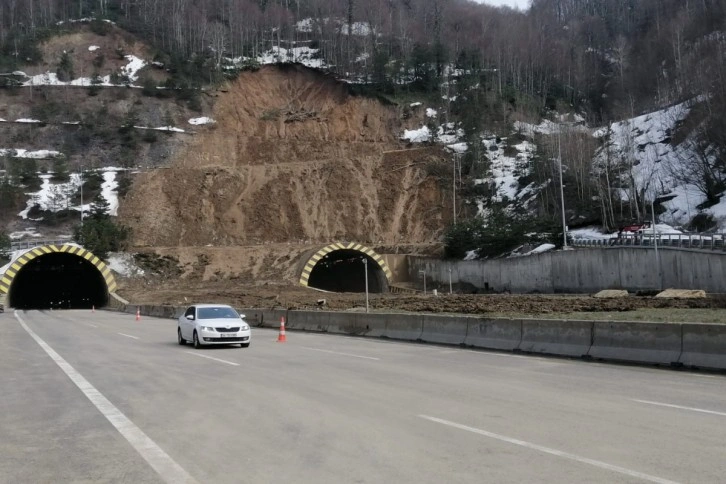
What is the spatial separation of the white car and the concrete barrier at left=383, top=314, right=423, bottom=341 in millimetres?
5504

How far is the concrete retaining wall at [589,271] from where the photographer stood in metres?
39.1

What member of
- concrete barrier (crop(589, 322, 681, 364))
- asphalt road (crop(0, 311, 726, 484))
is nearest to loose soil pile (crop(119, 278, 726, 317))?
concrete barrier (crop(589, 322, 681, 364))

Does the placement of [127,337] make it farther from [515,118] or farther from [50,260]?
[515,118]

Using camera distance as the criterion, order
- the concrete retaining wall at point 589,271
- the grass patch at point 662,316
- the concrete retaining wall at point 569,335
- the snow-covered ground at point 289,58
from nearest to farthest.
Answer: the concrete retaining wall at point 569,335, the grass patch at point 662,316, the concrete retaining wall at point 589,271, the snow-covered ground at point 289,58

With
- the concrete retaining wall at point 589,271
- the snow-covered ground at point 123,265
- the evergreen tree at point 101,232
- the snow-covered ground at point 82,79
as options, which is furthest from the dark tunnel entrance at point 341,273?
the snow-covered ground at point 82,79

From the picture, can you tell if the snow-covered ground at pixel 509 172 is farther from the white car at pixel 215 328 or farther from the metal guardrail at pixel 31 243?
the white car at pixel 215 328

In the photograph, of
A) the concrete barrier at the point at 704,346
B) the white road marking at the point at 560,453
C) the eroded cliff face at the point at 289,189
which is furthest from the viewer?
the eroded cliff face at the point at 289,189

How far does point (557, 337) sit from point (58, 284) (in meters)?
71.0

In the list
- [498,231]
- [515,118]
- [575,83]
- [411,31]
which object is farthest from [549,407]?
[411,31]

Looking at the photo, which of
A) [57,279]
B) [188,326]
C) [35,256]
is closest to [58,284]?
[57,279]

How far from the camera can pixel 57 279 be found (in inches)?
2933

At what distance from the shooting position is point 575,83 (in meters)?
117

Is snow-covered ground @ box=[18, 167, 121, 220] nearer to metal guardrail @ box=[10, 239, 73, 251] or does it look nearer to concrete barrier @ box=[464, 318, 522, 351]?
metal guardrail @ box=[10, 239, 73, 251]

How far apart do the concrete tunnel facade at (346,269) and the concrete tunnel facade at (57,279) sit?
19117 millimetres
